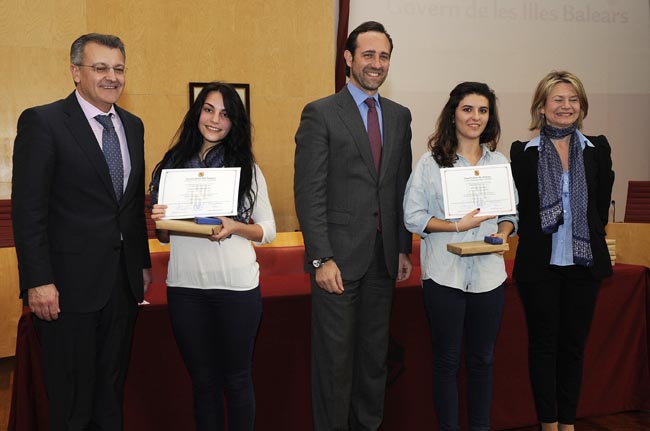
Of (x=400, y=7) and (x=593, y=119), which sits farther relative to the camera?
(x=593, y=119)

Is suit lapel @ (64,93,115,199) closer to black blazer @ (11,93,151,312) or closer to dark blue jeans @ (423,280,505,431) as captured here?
black blazer @ (11,93,151,312)

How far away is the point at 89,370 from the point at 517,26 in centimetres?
689

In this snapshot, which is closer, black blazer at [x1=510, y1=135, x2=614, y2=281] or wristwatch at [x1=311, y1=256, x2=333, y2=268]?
wristwatch at [x1=311, y1=256, x2=333, y2=268]

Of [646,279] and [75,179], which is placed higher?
[75,179]

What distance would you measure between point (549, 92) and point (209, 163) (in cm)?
143

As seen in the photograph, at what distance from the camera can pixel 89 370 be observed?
6.53 feet

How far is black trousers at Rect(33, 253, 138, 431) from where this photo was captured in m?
1.97

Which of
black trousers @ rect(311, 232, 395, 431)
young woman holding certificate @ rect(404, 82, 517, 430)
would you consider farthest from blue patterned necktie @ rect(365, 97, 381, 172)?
black trousers @ rect(311, 232, 395, 431)

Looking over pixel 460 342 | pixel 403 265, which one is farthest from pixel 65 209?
pixel 460 342

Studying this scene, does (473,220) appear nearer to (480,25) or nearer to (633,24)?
(480,25)

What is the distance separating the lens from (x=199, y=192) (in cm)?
207

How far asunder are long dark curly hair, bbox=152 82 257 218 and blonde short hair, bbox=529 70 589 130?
126 centimetres

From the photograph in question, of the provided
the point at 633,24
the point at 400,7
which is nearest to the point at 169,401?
the point at 400,7

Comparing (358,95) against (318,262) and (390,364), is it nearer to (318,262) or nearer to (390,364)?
(318,262)
